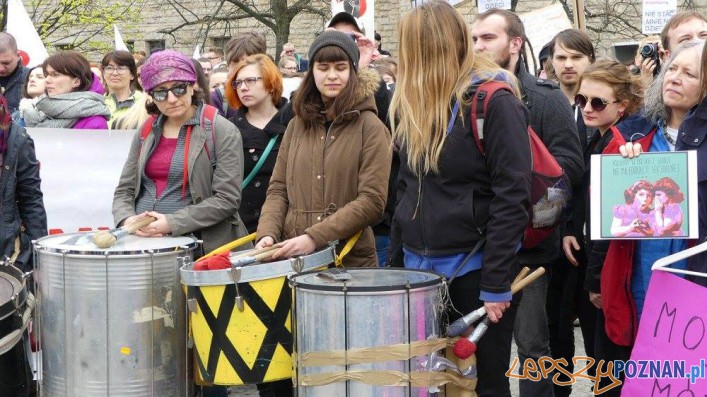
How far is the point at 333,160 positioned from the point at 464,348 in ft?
4.70

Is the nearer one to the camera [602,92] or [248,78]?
[602,92]

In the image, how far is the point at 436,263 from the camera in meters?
4.12

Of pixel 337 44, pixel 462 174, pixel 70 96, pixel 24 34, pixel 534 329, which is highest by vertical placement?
pixel 24 34

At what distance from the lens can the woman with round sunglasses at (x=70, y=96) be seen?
670 cm

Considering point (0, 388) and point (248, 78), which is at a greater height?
point (248, 78)

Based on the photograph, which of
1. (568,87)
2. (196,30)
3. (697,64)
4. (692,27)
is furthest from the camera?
(196,30)

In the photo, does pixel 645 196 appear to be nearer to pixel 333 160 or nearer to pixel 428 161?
pixel 428 161

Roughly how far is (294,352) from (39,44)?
759 cm

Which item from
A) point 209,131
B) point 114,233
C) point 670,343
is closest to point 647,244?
point 670,343

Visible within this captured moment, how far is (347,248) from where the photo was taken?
4.84 metres

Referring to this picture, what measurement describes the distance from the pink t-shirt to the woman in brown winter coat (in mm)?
609

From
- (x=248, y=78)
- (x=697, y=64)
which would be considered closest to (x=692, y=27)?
(x=697, y=64)

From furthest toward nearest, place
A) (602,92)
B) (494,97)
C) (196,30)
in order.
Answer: (196,30) → (602,92) → (494,97)

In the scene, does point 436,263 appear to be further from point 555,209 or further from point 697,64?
point 697,64
